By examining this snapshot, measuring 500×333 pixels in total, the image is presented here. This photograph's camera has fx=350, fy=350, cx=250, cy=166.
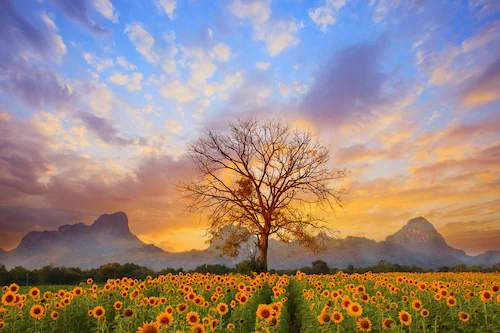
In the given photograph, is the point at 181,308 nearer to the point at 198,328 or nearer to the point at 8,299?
the point at 198,328

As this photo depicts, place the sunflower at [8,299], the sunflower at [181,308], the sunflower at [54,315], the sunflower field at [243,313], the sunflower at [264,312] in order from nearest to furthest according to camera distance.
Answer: the sunflower at [264,312] → the sunflower field at [243,313] → the sunflower at [181,308] → the sunflower at [8,299] → the sunflower at [54,315]

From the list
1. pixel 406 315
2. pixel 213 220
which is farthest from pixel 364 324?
pixel 213 220

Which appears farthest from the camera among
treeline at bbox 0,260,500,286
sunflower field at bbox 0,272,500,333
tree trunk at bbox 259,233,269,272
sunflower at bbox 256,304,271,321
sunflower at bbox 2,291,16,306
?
tree trunk at bbox 259,233,269,272

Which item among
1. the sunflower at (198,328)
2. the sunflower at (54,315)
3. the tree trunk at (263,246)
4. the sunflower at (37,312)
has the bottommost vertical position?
the sunflower at (54,315)

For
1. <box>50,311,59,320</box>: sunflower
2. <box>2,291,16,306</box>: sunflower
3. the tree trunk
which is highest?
the tree trunk

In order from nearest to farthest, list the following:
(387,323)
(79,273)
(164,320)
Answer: (164,320) → (387,323) → (79,273)

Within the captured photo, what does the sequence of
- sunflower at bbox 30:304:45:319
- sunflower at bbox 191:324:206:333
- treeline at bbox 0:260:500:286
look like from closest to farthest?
sunflower at bbox 191:324:206:333 → sunflower at bbox 30:304:45:319 → treeline at bbox 0:260:500:286

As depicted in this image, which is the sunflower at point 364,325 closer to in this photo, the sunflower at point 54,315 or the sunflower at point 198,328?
the sunflower at point 198,328

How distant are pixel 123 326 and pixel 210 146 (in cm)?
2320

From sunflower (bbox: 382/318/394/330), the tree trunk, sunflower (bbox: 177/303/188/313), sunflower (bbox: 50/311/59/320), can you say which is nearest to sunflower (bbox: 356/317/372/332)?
sunflower (bbox: 382/318/394/330)

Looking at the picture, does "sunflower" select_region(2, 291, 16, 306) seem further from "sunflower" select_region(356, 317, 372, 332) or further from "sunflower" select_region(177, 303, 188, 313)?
"sunflower" select_region(356, 317, 372, 332)

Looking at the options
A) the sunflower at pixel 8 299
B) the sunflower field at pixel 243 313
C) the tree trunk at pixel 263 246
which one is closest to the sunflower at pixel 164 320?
the sunflower field at pixel 243 313

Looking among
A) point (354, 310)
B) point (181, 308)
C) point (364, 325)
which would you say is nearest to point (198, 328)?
point (181, 308)

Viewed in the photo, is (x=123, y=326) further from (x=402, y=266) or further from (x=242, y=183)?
(x=402, y=266)
